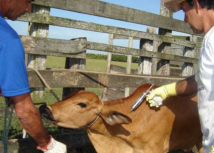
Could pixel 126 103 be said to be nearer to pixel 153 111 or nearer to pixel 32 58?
pixel 153 111

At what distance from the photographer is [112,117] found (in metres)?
3.71

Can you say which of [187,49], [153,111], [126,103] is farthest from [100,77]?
[187,49]

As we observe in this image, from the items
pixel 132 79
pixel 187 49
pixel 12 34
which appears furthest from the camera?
pixel 187 49

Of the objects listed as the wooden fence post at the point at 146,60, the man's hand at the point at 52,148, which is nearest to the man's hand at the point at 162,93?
the man's hand at the point at 52,148

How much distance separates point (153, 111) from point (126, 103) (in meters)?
0.36

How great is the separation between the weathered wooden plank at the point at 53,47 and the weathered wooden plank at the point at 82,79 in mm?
357

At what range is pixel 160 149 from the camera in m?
3.96

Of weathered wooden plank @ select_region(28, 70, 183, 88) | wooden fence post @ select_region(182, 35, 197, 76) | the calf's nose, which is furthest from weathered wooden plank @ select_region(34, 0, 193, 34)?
the calf's nose

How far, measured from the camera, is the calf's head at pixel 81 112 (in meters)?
3.50

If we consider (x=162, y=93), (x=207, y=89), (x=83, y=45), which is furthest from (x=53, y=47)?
(x=207, y=89)

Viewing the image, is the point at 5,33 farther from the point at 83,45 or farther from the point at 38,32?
the point at 83,45

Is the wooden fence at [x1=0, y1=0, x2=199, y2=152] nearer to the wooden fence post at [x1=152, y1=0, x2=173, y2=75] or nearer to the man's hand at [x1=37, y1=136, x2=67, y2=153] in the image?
the wooden fence post at [x1=152, y1=0, x2=173, y2=75]

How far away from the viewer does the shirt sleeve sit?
2.01m

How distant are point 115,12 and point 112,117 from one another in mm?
1941
